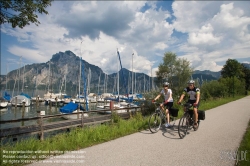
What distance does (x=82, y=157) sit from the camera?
15.1 ft

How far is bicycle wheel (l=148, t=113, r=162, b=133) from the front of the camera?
23.3 feet

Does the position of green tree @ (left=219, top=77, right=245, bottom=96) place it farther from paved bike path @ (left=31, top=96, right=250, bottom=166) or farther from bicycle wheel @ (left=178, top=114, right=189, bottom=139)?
paved bike path @ (left=31, top=96, right=250, bottom=166)

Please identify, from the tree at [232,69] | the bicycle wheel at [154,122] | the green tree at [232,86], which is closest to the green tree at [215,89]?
the green tree at [232,86]

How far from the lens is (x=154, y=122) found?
720 centimetres

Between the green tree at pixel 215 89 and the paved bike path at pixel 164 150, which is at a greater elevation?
the green tree at pixel 215 89

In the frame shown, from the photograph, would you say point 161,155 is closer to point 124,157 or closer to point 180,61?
point 124,157

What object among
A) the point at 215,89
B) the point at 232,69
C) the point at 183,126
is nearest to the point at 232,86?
the point at 215,89

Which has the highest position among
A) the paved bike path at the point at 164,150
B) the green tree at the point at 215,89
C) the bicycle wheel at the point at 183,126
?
the green tree at the point at 215,89

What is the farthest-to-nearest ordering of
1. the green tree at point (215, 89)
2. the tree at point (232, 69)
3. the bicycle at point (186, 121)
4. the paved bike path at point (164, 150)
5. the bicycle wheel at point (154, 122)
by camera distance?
the tree at point (232, 69), the green tree at point (215, 89), the bicycle wheel at point (154, 122), the bicycle at point (186, 121), the paved bike path at point (164, 150)

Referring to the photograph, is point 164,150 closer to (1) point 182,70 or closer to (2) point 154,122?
(2) point 154,122

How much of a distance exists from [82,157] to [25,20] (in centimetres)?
462

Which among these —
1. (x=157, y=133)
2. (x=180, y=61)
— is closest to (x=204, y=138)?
(x=157, y=133)

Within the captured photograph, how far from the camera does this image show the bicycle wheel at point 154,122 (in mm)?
7087

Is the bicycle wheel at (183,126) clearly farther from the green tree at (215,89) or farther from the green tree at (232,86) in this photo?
the green tree at (232,86)
